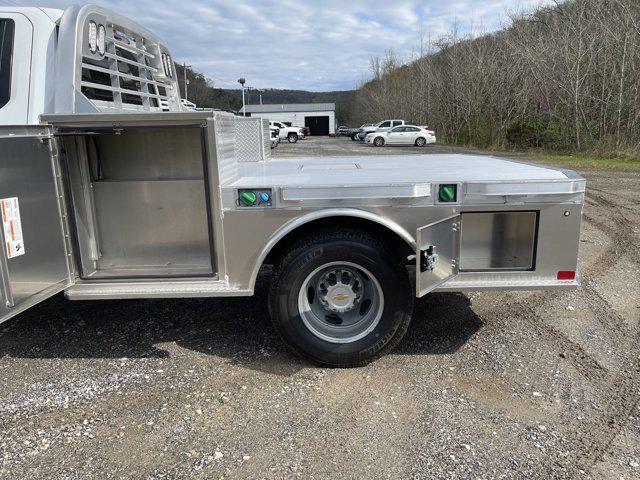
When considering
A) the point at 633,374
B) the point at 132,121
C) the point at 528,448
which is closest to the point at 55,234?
the point at 132,121

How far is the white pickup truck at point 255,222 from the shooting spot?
3209 millimetres

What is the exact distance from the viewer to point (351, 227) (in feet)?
11.4

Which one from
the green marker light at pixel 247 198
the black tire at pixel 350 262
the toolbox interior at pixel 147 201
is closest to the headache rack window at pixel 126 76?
the toolbox interior at pixel 147 201

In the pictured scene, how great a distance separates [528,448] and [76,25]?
3.91 m

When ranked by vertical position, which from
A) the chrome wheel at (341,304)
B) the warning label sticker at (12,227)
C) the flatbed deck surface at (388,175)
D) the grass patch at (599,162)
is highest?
the flatbed deck surface at (388,175)

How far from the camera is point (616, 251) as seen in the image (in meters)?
6.53

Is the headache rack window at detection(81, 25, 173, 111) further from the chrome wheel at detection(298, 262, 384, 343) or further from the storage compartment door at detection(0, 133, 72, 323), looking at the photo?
the chrome wheel at detection(298, 262, 384, 343)

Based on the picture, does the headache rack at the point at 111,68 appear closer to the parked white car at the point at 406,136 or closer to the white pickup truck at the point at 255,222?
the white pickup truck at the point at 255,222

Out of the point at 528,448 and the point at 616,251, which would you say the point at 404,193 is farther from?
the point at 616,251

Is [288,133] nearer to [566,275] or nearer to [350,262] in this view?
[350,262]

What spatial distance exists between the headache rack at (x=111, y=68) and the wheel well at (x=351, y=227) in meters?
1.62

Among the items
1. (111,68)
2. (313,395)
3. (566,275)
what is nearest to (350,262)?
(313,395)

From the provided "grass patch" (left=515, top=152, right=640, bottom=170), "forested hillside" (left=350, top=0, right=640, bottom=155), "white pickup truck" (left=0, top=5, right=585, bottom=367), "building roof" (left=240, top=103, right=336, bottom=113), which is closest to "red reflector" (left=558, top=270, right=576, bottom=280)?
"white pickup truck" (left=0, top=5, right=585, bottom=367)

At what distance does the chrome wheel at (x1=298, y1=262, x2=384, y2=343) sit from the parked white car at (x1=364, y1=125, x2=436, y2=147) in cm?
3232
